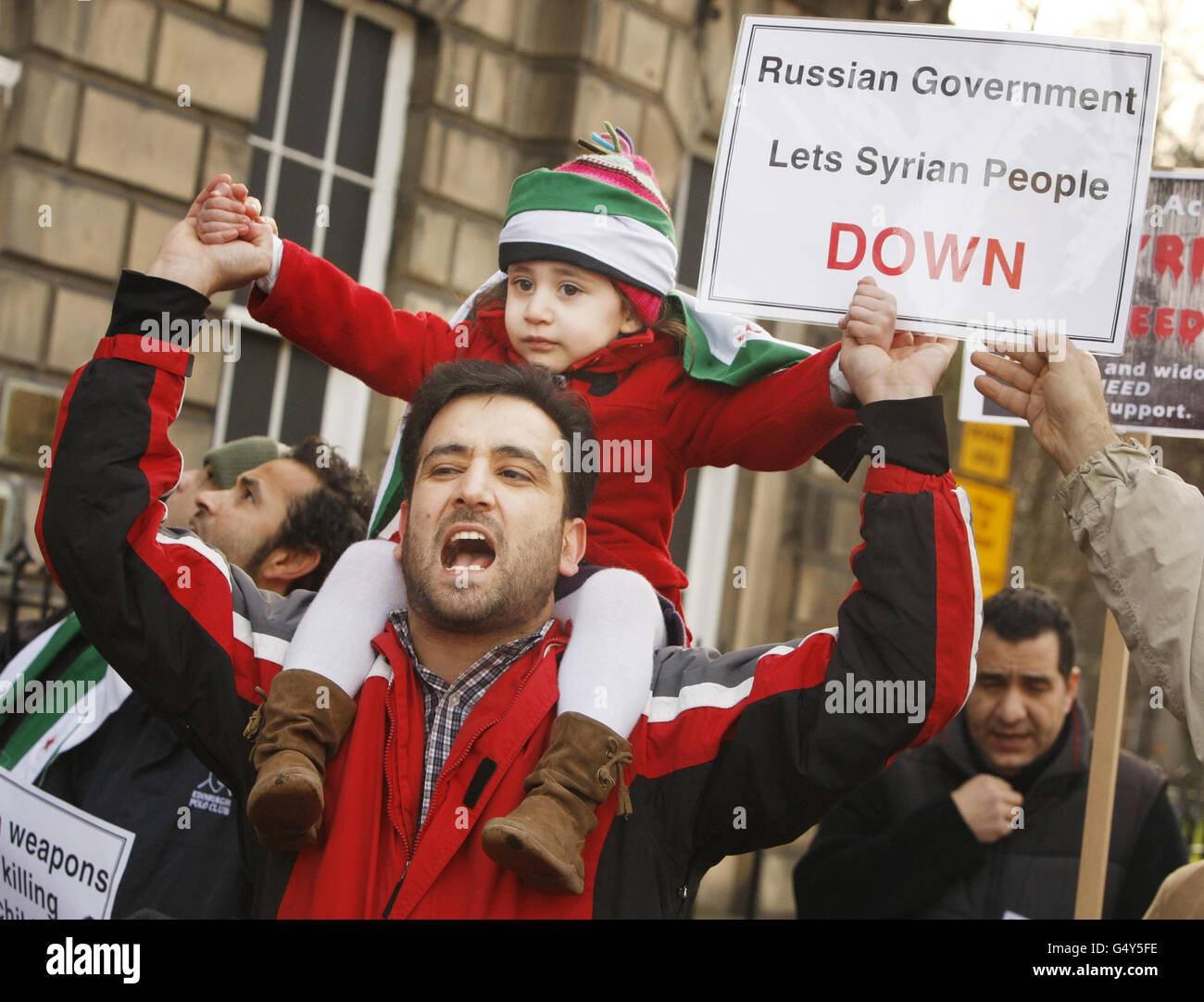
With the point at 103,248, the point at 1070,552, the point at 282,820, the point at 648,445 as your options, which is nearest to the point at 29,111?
the point at 103,248

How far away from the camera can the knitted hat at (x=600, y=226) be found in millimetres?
3575

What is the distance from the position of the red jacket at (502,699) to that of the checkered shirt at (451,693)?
2 centimetres

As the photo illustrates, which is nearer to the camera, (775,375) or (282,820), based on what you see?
(282,820)

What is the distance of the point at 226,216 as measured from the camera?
10.3 ft

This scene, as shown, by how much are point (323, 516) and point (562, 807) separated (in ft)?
6.94

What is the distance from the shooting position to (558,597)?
3240mm

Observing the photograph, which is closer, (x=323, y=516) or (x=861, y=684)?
(x=861, y=684)

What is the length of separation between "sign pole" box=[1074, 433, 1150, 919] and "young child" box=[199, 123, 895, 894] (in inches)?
52.1

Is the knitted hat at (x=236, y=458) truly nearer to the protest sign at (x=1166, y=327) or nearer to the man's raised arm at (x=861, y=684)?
the protest sign at (x=1166, y=327)

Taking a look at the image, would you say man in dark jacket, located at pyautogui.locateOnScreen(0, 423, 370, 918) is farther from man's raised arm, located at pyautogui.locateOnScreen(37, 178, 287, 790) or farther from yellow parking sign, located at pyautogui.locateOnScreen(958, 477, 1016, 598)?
yellow parking sign, located at pyautogui.locateOnScreen(958, 477, 1016, 598)

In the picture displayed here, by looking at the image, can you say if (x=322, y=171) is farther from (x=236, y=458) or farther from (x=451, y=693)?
(x=451, y=693)

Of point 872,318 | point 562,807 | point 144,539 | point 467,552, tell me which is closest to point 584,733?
point 562,807

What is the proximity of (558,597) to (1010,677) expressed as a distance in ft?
7.15
